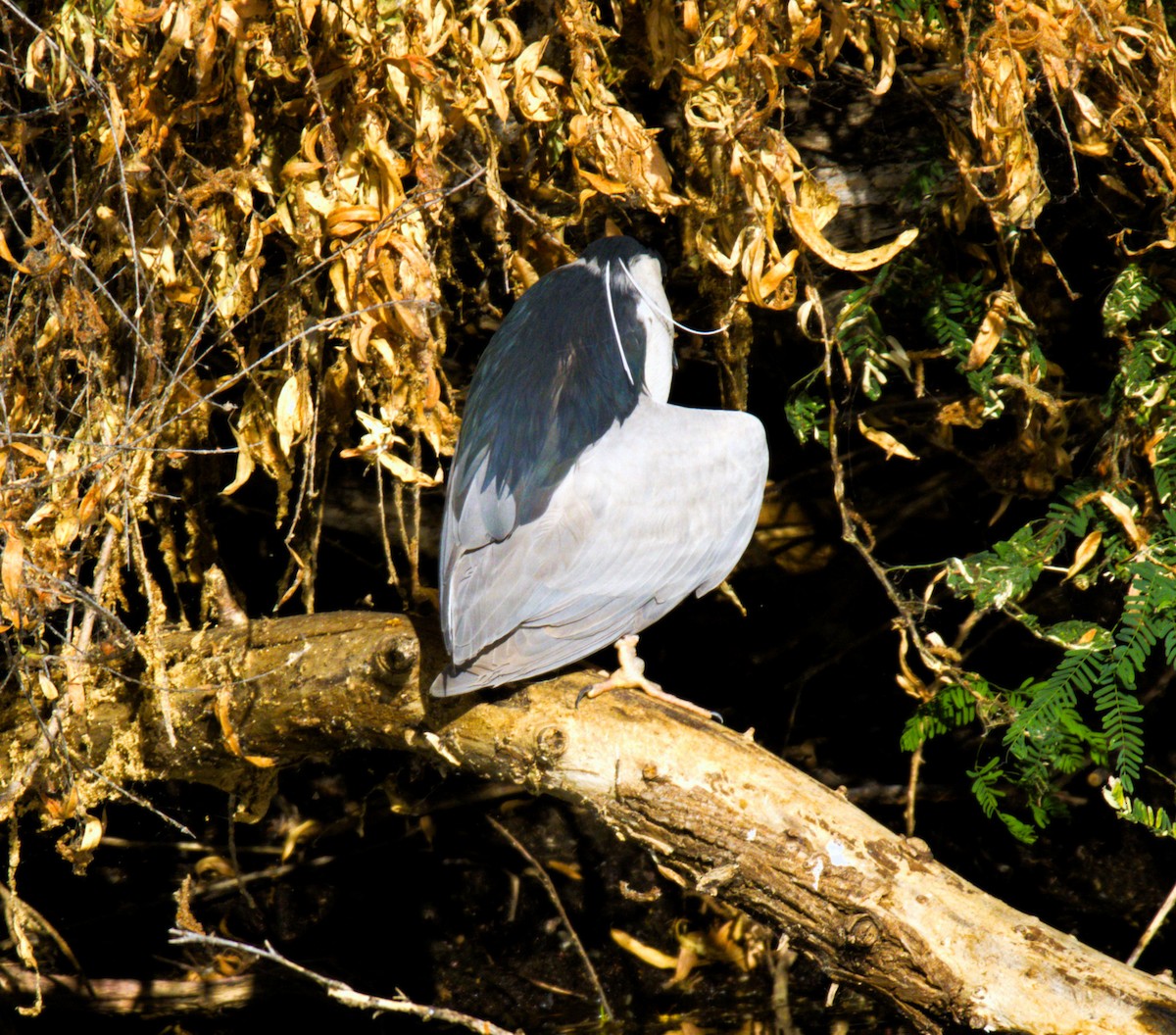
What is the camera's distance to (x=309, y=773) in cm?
293

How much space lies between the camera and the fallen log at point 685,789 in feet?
4.92

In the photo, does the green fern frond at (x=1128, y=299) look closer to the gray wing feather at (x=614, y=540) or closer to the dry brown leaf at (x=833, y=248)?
the dry brown leaf at (x=833, y=248)

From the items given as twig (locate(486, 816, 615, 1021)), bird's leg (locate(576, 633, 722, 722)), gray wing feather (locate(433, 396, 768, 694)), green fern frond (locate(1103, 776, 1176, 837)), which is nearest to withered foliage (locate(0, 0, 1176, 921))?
gray wing feather (locate(433, 396, 768, 694))

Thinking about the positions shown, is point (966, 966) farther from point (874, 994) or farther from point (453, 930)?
point (453, 930)

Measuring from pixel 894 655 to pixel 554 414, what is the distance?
4.80 feet

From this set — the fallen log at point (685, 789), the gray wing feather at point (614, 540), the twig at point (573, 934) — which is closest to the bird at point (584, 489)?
the gray wing feather at point (614, 540)

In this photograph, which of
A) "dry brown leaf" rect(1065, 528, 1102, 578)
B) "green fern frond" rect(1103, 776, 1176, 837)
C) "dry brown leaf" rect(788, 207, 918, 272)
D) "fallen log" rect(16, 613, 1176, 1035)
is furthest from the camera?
"dry brown leaf" rect(1065, 528, 1102, 578)

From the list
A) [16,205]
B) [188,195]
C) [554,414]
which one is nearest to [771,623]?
[554,414]

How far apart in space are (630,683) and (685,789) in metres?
0.27

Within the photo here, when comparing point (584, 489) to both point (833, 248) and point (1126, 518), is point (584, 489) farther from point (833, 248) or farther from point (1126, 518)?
point (1126, 518)

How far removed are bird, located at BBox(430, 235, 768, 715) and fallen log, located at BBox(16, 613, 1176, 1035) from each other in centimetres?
12

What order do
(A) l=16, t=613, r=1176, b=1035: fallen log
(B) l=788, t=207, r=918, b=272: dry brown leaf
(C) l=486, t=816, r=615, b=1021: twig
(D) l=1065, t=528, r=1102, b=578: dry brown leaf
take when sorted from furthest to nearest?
(C) l=486, t=816, r=615, b=1021: twig, (D) l=1065, t=528, r=1102, b=578: dry brown leaf, (B) l=788, t=207, r=918, b=272: dry brown leaf, (A) l=16, t=613, r=1176, b=1035: fallen log

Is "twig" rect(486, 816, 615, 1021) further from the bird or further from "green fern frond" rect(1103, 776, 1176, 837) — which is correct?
"green fern frond" rect(1103, 776, 1176, 837)

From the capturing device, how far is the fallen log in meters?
1.50
